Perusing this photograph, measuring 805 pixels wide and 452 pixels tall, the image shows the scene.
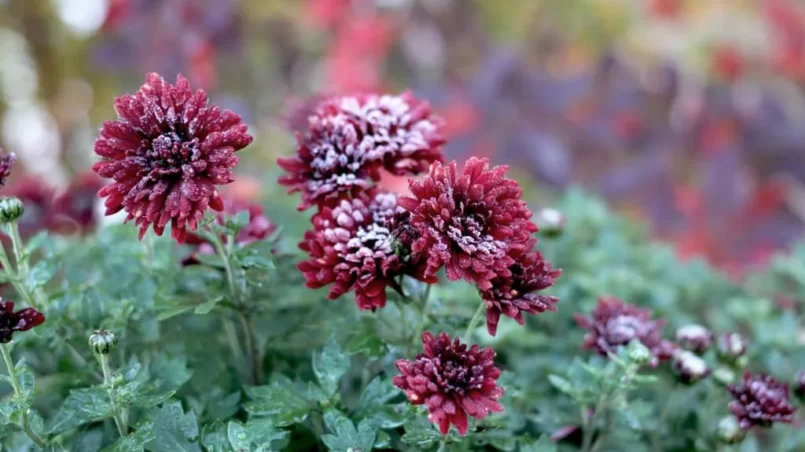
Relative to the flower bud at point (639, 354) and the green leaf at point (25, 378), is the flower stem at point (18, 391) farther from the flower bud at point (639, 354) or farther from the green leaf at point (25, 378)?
the flower bud at point (639, 354)

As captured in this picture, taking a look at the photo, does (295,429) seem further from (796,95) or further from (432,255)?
(796,95)

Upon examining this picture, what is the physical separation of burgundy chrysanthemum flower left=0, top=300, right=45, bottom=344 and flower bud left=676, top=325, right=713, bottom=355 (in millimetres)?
575

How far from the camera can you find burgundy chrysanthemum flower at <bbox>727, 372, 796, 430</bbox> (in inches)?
24.2

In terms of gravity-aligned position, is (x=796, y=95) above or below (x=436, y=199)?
above

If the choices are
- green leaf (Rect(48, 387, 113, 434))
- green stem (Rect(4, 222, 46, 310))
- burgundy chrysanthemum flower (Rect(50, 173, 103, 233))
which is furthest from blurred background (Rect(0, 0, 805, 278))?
green leaf (Rect(48, 387, 113, 434))

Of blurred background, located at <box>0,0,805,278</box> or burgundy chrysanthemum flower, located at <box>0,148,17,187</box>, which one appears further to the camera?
blurred background, located at <box>0,0,805,278</box>

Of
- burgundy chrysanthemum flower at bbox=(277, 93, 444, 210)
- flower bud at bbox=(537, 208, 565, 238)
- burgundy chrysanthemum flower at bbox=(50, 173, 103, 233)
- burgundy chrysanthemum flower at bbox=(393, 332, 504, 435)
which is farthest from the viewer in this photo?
burgundy chrysanthemum flower at bbox=(50, 173, 103, 233)

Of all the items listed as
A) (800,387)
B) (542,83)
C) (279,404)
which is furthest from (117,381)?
(542,83)

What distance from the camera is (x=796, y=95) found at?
1875 millimetres

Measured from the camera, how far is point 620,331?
0.65 metres

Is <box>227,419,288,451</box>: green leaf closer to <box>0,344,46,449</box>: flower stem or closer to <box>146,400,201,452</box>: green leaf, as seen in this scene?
<box>146,400,201,452</box>: green leaf

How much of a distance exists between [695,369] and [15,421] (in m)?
0.57

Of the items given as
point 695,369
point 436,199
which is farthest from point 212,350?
point 695,369

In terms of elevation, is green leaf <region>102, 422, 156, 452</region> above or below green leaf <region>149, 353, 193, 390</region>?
below
